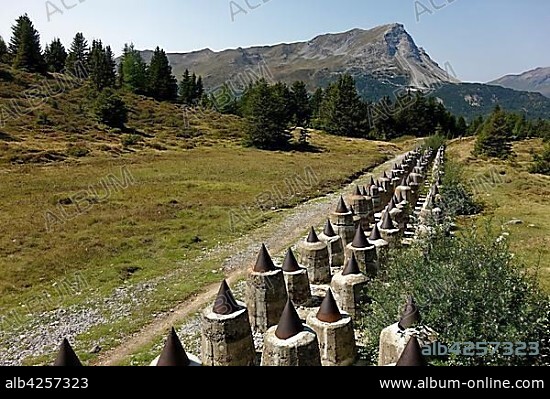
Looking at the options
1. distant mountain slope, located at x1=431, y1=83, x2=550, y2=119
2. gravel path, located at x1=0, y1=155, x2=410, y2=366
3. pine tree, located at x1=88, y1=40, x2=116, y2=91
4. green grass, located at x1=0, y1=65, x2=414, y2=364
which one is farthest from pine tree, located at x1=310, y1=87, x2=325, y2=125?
gravel path, located at x1=0, y1=155, x2=410, y2=366

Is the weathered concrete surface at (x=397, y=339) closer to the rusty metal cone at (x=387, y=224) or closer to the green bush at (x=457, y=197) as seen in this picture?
the rusty metal cone at (x=387, y=224)

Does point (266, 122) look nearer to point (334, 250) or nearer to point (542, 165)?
point (542, 165)

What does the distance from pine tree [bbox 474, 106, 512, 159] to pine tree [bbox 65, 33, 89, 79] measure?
62669mm

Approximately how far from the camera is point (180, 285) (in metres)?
11.3

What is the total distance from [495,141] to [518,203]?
2444cm

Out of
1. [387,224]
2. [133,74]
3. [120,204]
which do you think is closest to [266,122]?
[120,204]

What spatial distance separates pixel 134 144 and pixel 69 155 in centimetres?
923

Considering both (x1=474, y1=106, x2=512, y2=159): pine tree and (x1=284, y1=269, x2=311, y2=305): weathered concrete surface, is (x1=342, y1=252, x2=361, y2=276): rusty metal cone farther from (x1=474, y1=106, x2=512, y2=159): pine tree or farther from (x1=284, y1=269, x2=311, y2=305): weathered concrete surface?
(x1=474, y1=106, x2=512, y2=159): pine tree

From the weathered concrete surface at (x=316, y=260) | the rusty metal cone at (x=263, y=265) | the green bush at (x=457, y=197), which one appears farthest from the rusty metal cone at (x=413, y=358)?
the green bush at (x=457, y=197)

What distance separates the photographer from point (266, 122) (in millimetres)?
53156
